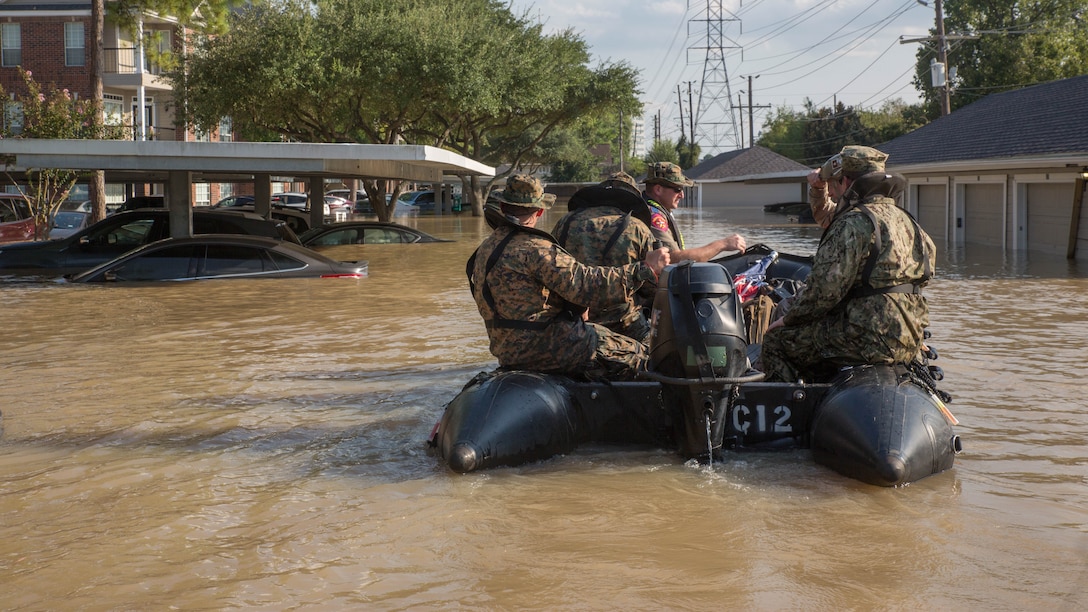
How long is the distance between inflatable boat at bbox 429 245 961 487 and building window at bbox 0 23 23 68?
1728 inches

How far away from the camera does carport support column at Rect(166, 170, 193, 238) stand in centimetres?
2008

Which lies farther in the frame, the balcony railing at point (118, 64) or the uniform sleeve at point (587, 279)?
the balcony railing at point (118, 64)

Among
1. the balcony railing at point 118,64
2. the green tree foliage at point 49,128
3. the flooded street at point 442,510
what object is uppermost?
the balcony railing at point 118,64

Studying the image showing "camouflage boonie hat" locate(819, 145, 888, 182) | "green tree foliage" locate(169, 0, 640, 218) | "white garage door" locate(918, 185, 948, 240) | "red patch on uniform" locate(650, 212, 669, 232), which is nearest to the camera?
"camouflage boonie hat" locate(819, 145, 888, 182)

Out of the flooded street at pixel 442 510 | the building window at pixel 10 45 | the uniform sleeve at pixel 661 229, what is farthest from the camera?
the building window at pixel 10 45

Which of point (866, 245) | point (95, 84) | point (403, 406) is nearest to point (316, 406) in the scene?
point (403, 406)

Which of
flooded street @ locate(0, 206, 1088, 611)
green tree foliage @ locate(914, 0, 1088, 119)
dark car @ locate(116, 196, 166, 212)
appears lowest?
flooded street @ locate(0, 206, 1088, 611)

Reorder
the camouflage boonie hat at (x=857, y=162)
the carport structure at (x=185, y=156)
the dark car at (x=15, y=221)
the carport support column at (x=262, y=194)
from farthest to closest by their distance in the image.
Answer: the carport support column at (x=262, y=194)
the dark car at (x=15, y=221)
the carport structure at (x=185, y=156)
the camouflage boonie hat at (x=857, y=162)

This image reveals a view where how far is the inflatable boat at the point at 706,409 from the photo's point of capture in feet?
19.8

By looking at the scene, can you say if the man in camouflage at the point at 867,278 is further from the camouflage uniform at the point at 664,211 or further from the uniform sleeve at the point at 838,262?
the camouflage uniform at the point at 664,211

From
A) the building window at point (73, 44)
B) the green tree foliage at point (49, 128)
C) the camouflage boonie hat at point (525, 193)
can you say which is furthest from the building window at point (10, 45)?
the camouflage boonie hat at point (525, 193)

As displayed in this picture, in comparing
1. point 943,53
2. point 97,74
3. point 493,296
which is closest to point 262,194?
point 97,74

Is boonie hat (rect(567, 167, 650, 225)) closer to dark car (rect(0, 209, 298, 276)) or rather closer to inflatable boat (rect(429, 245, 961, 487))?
inflatable boat (rect(429, 245, 961, 487))

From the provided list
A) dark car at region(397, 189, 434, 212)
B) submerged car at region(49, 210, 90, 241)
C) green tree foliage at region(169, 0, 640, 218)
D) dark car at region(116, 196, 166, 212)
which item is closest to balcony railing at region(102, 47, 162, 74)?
green tree foliage at region(169, 0, 640, 218)
